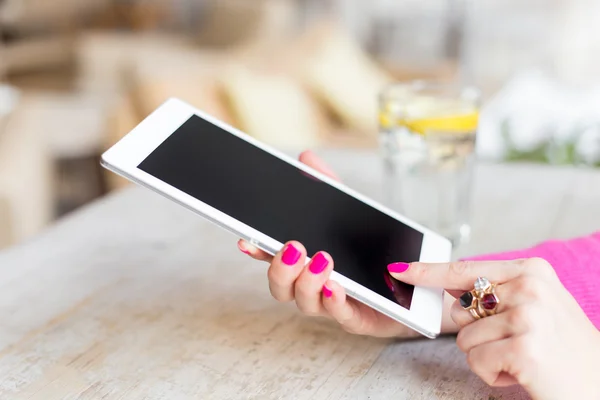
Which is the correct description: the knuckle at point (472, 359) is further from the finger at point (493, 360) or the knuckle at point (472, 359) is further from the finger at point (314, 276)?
the finger at point (314, 276)

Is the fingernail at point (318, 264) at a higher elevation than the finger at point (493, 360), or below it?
higher

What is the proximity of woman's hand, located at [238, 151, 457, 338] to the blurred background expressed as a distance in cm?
73

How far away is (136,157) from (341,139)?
6.09ft

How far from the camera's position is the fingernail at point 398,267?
55 cm

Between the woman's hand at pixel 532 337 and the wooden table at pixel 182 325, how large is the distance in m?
0.07

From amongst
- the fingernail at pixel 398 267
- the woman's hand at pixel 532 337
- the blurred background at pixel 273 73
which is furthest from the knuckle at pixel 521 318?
the blurred background at pixel 273 73

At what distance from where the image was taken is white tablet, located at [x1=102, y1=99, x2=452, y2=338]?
0.54 m

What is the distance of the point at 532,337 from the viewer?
46cm

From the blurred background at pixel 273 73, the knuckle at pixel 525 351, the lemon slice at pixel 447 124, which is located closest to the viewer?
the knuckle at pixel 525 351

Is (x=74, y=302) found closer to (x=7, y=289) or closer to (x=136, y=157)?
(x=7, y=289)

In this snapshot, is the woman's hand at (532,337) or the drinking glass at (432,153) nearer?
the woman's hand at (532,337)

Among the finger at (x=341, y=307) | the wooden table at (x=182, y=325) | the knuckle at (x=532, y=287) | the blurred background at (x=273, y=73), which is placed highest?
the knuckle at (x=532, y=287)

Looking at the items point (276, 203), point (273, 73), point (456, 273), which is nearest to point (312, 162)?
point (276, 203)

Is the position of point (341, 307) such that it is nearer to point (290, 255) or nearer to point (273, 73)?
point (290, 255)
